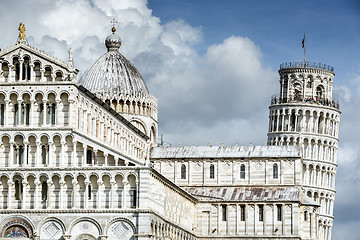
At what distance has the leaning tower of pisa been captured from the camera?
15662cm

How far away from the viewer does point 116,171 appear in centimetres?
9400

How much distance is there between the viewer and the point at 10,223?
94.8m

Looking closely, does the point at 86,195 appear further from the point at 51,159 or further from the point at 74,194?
the point at 51,159

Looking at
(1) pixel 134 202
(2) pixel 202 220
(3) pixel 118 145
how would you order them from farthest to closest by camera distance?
1. (2) pixel 202 220
2. (3) pixel 118 145
3. (1) pixel 134 202

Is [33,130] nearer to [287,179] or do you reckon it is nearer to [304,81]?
[287,179]

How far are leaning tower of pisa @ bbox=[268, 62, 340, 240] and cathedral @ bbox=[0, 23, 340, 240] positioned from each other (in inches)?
24.9

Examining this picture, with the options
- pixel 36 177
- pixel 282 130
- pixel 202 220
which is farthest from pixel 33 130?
pixel 282 130

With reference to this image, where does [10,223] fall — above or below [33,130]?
below

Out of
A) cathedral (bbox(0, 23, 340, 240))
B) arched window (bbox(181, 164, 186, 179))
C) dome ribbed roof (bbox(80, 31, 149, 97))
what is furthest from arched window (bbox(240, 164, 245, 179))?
dome ribbed roof (bbox(80, 31, 149, 97))

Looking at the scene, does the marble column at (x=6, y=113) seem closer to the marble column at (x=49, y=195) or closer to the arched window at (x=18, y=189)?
the arched window at (x=18, y=189)

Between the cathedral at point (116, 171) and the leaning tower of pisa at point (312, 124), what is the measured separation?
2.07 ft

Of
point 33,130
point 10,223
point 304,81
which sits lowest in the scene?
point 10,223

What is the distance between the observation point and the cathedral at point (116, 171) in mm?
93812

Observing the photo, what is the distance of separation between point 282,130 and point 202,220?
39.6 m
